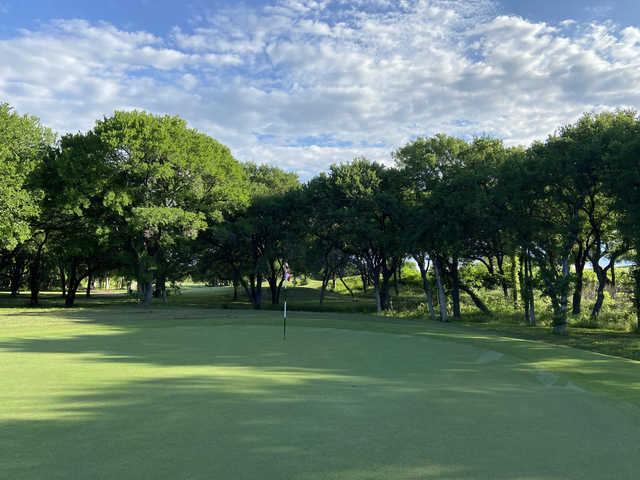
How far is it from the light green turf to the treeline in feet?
41.5

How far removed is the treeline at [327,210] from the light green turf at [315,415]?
12657mm

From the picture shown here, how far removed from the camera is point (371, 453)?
15.2 ft

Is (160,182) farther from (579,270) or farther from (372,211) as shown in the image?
(579,270)

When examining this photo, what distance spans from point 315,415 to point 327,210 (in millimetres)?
28103

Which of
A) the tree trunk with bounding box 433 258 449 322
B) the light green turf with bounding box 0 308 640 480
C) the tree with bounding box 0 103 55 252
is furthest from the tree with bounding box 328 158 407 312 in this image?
the tree with bounding box 0 103 55 252

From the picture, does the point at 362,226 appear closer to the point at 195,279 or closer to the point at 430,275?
the point at 430,275

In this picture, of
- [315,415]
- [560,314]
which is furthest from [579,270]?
[315,415]

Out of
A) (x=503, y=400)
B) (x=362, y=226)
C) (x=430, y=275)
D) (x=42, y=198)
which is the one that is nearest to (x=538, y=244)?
(x=430, y=275)

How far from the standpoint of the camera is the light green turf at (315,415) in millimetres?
4289

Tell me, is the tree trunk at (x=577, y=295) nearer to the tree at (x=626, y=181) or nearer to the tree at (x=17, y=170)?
the tree at (x=626, y=181)

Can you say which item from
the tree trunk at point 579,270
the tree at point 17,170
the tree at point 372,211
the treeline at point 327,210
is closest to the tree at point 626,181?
the treeline at point 327,210

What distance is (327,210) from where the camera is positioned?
33656mm

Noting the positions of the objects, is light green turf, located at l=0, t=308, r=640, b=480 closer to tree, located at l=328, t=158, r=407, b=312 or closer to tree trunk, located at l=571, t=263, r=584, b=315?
tree trunk, located at l=571, t=263, r=584, b=315

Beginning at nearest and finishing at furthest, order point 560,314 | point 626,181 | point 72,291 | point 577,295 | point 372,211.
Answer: point 626,181
point 560,314
point 577,295
point 372,211
point 72,291
